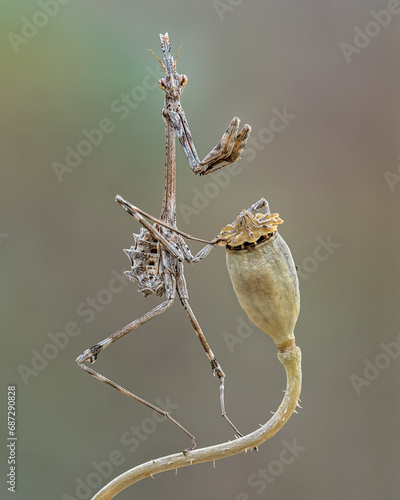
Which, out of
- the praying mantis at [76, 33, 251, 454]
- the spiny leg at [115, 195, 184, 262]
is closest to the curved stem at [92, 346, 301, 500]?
the praying mantis at [76, 33, 251, 454]

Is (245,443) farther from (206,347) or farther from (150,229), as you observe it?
(150,229)

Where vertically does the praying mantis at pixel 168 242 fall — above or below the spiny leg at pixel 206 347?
above

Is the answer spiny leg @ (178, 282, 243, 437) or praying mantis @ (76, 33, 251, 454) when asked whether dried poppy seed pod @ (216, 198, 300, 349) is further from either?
spiny leg @ (178, 282, 243, 437)

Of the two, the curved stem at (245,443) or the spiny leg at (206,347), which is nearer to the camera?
the curved stem at (245,443)

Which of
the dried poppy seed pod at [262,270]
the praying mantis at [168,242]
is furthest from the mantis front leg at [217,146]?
the dried poppy seed pod at [262,270]

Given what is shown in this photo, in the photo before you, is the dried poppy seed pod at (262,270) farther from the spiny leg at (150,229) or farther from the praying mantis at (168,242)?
the spiny leg at (150,229)

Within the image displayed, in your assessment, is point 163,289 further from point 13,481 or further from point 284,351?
point 13,481

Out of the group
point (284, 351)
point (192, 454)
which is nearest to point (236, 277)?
point (284, 351)
